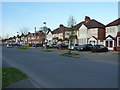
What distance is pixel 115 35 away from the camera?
29234 mm

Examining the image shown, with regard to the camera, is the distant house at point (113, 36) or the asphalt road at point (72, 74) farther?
the distant house at point (113, 36)

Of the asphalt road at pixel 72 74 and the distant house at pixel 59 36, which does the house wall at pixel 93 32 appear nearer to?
the distant house at pixel 59 36

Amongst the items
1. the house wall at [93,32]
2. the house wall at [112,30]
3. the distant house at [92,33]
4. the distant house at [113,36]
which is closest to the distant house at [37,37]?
the distant house at [92,33]

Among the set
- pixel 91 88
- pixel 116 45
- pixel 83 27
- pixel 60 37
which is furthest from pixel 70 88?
pixel 60 37

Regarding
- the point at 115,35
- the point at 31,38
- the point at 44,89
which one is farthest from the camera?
the point at 31,38

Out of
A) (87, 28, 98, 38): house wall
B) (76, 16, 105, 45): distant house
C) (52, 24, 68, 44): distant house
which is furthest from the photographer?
(52, 24, 68, 44): distant house

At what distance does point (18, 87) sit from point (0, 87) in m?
0.75

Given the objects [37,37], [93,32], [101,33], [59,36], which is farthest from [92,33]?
[37,37]

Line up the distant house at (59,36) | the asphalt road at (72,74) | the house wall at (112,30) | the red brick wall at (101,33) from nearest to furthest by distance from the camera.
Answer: the asphalt road at (72,74)
the house wall at (112,30)
the red brick wall at (101,33)
the distant house at (59,36)

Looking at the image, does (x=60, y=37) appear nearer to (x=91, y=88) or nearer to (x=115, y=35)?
(x=115, y=35)

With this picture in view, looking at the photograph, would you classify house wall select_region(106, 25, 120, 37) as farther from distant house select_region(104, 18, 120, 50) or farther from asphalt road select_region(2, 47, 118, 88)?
asphalt road select_region(2, 47, 118, 88)

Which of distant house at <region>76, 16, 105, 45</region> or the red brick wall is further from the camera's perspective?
the red brick wall

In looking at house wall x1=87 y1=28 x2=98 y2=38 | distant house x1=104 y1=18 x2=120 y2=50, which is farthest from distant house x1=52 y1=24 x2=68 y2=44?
distant house x1=104 y1=18 x2=120 y2=50

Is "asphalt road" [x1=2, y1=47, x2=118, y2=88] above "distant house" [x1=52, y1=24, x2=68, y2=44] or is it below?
below
